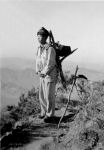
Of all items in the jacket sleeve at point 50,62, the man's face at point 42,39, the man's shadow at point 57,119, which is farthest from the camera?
the man's shadow at point 57,119

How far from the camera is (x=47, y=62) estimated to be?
8969 millimetres

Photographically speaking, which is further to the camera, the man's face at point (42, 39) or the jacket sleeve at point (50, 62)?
the man's face at point (42, 39)

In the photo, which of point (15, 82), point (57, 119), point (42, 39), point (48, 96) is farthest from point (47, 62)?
point (15, 82)

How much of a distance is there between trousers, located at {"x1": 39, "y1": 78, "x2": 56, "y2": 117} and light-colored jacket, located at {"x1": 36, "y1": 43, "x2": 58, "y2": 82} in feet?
0.52

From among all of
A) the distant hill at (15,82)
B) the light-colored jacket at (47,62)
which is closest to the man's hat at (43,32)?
the light-colored jacket at (47,62)

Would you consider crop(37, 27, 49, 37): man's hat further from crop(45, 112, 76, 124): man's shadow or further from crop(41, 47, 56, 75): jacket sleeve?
crop(45, 112, 76, 124): man's shadow

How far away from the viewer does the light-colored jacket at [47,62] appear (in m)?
8.94

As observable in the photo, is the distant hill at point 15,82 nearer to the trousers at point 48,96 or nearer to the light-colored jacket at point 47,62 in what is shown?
the trousers at point 48,96

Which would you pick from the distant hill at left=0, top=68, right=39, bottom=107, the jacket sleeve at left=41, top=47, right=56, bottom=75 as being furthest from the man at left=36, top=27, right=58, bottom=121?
the distant hill at left=0, top=68, right=39, bottom=107

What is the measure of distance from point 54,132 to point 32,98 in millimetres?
5159

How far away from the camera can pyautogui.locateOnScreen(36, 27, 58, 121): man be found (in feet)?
29.4

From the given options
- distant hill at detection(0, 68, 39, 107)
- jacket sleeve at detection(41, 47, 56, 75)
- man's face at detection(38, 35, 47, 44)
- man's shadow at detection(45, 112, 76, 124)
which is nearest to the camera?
jacket sleeve at detection(41, 47, 56, 75)

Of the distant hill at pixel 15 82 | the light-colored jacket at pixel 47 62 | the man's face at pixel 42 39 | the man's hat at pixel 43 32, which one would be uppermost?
the man's hat at pixel 43 32

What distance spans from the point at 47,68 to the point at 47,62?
161 mm
